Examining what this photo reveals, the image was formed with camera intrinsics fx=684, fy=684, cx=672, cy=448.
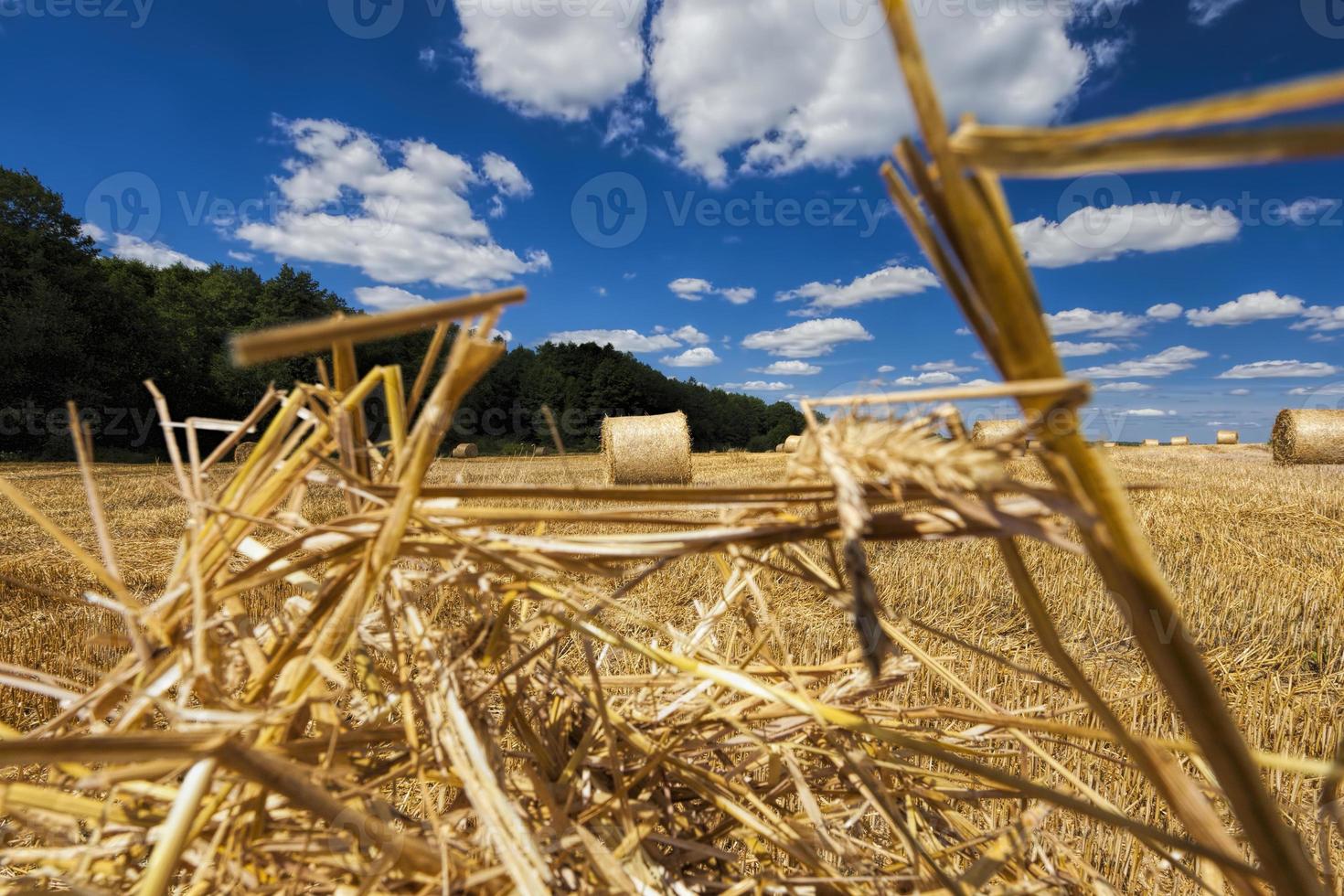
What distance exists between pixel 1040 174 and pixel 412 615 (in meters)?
0.90

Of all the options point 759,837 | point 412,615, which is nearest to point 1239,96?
point 412,615

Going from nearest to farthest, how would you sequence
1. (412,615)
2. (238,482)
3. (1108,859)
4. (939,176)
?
(939,176) → (238,482) → (412,615) → (1108,859)

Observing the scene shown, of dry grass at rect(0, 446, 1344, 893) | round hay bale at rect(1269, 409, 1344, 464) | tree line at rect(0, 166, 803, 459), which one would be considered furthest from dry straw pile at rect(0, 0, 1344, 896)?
round hay bale at rect(1269, 409, 1344, 464)

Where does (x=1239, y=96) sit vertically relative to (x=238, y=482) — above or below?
above

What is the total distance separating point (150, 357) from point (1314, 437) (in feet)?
121

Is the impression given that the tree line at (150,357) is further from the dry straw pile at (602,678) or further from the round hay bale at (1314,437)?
the round hay bale at (1314,437)

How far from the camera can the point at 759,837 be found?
3.79 ft

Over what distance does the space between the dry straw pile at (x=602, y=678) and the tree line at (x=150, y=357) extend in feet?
32.6

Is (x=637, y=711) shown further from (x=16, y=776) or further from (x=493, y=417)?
(x=493, y=417)

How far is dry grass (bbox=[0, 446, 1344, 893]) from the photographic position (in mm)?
2490

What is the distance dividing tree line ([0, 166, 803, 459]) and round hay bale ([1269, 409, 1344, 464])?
16236 mm

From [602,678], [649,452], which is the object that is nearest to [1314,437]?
[649,452]

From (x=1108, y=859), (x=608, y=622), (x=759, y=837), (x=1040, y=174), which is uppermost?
(x=1040, y=174)

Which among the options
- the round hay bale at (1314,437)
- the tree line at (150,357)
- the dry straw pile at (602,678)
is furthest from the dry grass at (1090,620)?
the round hay bale at (1314,437)
